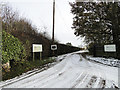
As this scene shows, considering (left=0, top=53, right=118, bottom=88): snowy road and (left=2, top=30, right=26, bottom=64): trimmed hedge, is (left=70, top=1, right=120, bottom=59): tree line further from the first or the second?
(left=2, top=30, right=26, bottom=64): trimmed hedge

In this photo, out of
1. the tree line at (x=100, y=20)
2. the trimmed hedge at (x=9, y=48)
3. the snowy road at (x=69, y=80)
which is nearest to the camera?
the snowy road at (x=69, y=80)

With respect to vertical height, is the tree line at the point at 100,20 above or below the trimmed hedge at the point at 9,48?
above

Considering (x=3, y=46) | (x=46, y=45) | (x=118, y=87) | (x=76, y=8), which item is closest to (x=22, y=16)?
(x=46, y=45)

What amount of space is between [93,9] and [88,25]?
2.37m

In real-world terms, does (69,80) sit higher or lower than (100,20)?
lower

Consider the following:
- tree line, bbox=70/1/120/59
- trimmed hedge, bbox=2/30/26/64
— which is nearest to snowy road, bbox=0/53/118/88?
trimmed hedge, bbox=2/30/26/64

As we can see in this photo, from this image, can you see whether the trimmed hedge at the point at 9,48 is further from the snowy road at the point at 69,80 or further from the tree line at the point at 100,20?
the tree line at the point at 100,20

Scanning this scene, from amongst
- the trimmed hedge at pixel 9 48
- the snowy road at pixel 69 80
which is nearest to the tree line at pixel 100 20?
the snowy road at pixel 69 80

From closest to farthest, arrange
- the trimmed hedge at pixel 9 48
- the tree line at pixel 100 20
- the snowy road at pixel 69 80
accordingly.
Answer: the snowy road at pixel 69 80 < the trimmed hedge at pixel 9 48 < the tree line at pixel 100 20

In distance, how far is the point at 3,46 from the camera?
420 cm

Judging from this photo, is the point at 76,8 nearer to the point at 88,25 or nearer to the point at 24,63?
the point at 88,25

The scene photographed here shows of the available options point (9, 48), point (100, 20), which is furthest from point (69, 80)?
point (100, 20)

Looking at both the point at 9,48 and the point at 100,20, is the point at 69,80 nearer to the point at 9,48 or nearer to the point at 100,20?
the point at 9,48

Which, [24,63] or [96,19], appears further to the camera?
[96,19]
